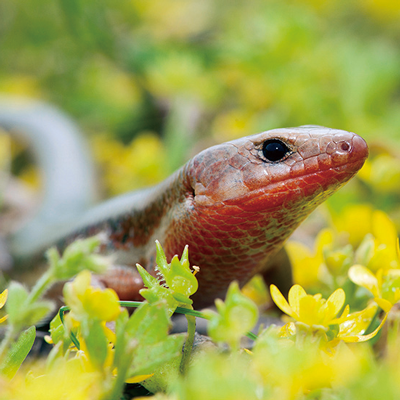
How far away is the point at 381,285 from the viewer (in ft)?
3.30

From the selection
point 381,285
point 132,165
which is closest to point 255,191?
point 381,285

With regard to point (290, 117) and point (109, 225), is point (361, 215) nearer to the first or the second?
point (109, 225)

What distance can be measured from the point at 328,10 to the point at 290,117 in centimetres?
229

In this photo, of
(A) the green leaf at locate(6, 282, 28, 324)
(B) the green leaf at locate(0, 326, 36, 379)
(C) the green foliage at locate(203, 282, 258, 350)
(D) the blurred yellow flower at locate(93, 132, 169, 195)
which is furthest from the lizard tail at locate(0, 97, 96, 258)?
(C) the green foliage at locate(203, 282, 258, 350)

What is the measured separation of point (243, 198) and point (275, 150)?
154mm

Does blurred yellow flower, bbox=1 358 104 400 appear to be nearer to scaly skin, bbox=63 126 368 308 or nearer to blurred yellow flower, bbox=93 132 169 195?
scaly skin, bbox=63 126 368 308

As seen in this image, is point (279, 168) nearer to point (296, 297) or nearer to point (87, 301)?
point (296, 297)

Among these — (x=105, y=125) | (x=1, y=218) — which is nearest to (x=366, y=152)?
(x=1, y=218)

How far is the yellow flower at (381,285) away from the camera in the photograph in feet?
3.01

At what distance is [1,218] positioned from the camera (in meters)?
2.96

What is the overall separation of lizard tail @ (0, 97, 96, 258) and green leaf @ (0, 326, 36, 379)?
143 centimetres

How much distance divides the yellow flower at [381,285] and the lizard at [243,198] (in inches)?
9.5

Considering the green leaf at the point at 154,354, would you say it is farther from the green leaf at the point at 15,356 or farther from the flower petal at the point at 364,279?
the flower petal at the point at 364,279

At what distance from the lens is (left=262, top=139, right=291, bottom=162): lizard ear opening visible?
3.98 ft
